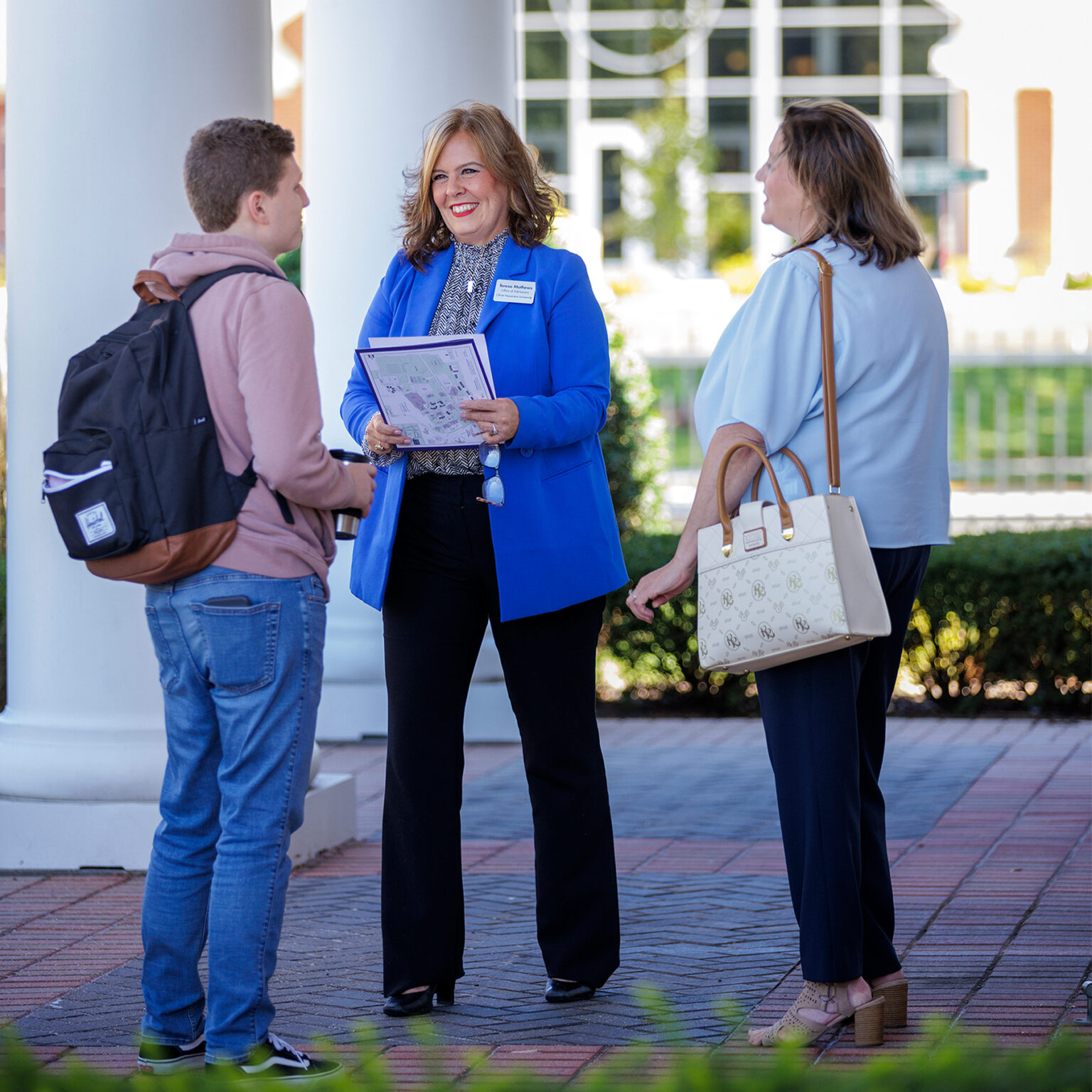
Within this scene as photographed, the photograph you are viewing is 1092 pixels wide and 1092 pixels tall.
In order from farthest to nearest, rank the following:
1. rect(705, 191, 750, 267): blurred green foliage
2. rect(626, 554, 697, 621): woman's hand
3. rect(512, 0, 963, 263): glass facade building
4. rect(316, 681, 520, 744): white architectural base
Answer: rect(512, 0, 963, 263): glass facade building, rect(705, 191, 750, 267): blurred green foliage, rect(316, 681, 520, 744): white architectural base, rect(626, 554, 697, 621): woman's hand

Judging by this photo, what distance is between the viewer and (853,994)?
3189mm

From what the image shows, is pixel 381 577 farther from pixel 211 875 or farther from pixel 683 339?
pixel 683 339

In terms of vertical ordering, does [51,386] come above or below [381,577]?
above

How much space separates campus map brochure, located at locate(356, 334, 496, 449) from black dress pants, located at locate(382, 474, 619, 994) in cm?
17

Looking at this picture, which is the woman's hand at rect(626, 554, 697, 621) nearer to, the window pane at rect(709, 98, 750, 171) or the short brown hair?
the short brown hair

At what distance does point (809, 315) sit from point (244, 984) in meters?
1.60

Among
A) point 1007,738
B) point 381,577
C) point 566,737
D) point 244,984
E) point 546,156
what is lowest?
point 1007,738

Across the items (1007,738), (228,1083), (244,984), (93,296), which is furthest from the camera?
(1007,738)

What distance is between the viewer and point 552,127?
31406 millimetres

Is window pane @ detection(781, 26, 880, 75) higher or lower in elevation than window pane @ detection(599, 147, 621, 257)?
higher

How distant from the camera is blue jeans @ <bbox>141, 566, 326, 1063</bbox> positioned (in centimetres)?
295

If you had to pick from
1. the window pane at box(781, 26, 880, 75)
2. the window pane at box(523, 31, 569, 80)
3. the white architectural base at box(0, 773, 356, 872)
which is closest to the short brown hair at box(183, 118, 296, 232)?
the white architectural base at box(0, 773, 356, 872)

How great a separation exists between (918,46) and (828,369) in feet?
97.6

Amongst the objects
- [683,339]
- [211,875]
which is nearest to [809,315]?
[211,875]
